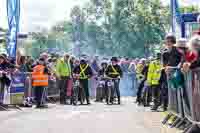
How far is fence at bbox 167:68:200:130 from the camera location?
1079 cm

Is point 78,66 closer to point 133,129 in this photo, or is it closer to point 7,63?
point 7,63

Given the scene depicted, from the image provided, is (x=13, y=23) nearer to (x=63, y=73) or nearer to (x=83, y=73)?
(x=63, y=73)

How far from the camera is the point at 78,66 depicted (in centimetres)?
2597

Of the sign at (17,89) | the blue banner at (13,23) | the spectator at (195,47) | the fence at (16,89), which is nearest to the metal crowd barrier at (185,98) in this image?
the spectator at (195,47)

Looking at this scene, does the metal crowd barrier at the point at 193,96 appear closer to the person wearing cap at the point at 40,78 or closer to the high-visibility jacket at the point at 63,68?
the person wearing cap at the point at 40,78

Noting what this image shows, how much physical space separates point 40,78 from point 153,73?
4.32 meters

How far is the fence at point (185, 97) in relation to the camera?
1079 centimetres

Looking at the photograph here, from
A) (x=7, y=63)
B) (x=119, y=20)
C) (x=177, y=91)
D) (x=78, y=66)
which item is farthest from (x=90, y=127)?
(x=119, y=20)

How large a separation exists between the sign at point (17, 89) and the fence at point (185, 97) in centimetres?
798

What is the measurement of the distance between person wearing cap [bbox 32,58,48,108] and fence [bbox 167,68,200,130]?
8.61 m

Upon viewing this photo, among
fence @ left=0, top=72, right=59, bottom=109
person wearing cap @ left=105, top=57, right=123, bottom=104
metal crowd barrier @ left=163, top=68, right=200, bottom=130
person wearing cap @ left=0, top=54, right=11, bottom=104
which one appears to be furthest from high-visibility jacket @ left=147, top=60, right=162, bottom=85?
metal crowd barrier @ left=163, top=68, right=200, bottom=130

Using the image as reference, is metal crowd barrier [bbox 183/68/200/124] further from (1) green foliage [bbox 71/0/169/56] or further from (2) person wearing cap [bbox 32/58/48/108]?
(1) green foliage [bbox 71/0/169/56]

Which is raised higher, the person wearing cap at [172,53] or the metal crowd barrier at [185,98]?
the person wearing cap at [172,53]

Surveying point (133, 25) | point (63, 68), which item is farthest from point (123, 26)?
point (63, 68)
